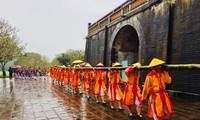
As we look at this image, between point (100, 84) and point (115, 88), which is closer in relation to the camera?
point (115, 88)

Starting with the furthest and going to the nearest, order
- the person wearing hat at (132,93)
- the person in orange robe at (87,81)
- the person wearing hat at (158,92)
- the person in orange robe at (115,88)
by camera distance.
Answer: the person in orange robe at (87,81), the person in orange robe at (115,88), the person wearing hat at (132,93), the person wearing hat at (158,92)

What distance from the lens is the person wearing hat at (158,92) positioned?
5.04m

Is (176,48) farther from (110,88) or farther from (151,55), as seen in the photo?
(110,88)

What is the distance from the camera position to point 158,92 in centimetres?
518

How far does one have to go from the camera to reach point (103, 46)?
19594 millimetres

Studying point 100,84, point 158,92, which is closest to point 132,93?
point 158,92

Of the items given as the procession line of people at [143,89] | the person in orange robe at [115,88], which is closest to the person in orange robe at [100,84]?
the procession line of people at [143,89]

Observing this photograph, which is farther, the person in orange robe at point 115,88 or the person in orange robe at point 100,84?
the person in orange robe at point 100,84

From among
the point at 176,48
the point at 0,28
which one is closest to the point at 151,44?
the point at 176,48

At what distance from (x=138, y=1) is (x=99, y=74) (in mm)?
6138

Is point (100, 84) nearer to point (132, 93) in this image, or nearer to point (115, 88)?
point (115, 88)

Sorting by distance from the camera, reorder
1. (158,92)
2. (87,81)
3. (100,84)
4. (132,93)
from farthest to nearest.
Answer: (87,81) < (100,84) < (132,93) < (158,92)

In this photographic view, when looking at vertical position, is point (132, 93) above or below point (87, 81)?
below

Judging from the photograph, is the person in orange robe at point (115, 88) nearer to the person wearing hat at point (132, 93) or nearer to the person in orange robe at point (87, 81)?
the person wearing hat at point (132, 93)
